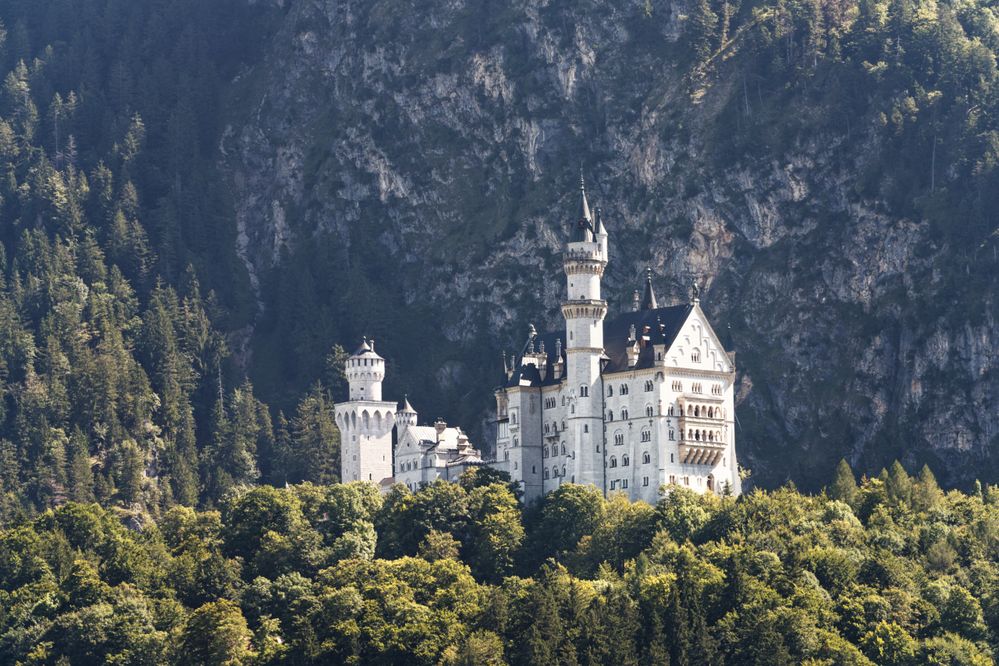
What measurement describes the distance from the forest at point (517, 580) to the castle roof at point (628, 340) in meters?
8.18

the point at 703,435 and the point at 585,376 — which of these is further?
the point at 585,376

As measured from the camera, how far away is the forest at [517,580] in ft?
543

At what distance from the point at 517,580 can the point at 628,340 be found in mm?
20886

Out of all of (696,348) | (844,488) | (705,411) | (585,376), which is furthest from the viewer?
(585,376)

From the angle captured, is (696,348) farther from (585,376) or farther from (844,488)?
(844,488)

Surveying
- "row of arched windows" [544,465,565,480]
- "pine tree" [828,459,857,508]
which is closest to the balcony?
"pine tree" [828,459,857,508]

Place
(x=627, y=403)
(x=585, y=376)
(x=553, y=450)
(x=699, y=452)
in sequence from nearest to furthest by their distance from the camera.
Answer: (x=699, y=452) < (x=627, y=403) < (x=585, y=376) < (x=553, y=450)

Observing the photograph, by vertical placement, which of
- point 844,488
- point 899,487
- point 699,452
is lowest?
point 899,487

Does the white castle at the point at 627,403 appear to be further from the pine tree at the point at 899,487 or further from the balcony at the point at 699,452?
the pine tree at the point at 899,487

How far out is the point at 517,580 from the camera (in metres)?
176

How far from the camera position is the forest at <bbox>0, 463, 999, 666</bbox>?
165625mm

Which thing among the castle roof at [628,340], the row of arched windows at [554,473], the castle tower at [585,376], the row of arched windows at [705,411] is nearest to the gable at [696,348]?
the castle roof at [628,340]

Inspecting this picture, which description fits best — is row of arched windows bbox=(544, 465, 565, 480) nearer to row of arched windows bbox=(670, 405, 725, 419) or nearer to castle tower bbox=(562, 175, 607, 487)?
castle tower bbox=(562, 175, 607, 487)

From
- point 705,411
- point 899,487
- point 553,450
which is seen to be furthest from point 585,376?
point 899,487
